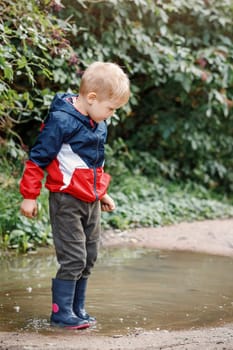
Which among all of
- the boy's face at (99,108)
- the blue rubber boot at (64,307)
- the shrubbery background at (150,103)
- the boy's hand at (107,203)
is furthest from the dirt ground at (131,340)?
the shrubbery background at (150,103)

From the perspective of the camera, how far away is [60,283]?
3814mm

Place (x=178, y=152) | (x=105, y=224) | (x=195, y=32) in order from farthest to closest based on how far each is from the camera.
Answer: (x=178, y=152) < (x=195, y=32) < (x=105, y=224)

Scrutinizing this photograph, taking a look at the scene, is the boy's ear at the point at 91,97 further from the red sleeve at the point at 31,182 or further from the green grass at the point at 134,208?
the green grass at the point at 134,208

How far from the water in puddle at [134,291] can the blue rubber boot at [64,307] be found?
6 centimetres

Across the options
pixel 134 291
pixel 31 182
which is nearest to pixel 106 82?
pixel 31 182

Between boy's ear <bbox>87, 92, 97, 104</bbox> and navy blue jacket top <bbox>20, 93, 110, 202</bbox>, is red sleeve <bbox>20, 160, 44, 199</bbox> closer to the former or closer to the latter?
navy blue jacket top <bbox>20, 93, 110, 202</bbox>

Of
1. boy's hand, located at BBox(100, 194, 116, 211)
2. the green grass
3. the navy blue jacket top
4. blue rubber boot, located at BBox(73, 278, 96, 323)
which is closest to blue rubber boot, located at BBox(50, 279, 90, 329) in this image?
blue rubber boot, located at BBox(73, 278, 96, 323)

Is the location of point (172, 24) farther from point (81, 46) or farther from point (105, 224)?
point (105, 224)

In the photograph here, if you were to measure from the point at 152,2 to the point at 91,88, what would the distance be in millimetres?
4201

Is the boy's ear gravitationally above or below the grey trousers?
above

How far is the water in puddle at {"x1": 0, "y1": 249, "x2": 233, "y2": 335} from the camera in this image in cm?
397

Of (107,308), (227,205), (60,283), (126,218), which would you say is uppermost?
(60,283)

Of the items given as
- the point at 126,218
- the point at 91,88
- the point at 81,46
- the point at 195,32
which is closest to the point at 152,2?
the point at 81,46

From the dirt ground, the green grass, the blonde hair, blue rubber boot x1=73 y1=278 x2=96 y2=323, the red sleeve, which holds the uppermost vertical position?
the blonde hair
